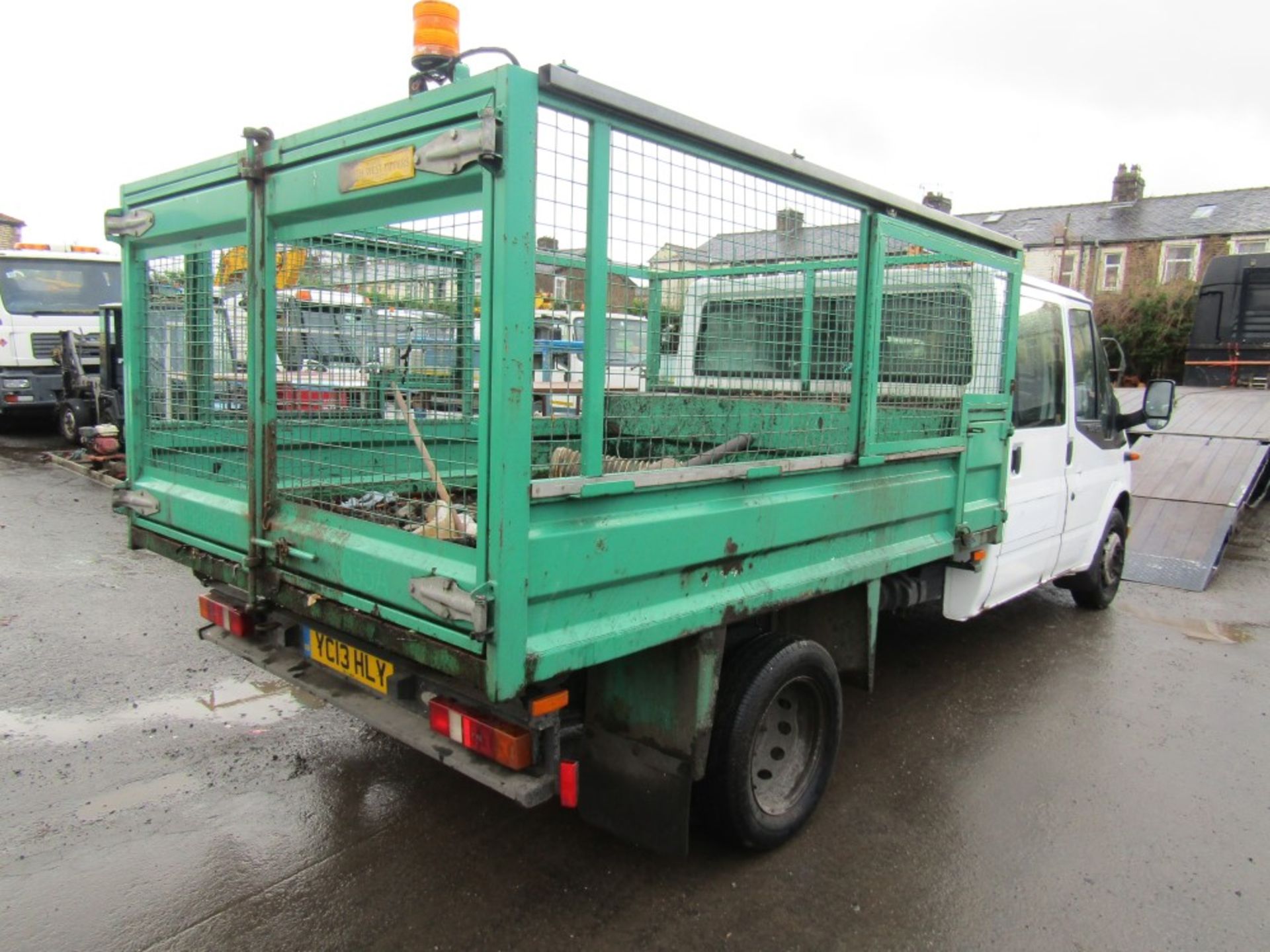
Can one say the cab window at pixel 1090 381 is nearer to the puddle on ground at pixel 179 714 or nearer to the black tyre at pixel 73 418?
the puddle on ground at pixel 179 714

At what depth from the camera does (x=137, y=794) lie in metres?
3.41

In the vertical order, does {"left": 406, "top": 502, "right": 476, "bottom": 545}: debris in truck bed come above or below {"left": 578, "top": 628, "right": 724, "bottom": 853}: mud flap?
above

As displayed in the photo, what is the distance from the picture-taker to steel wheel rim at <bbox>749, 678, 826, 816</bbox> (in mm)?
3205

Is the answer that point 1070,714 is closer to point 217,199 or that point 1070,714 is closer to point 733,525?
point 733,525

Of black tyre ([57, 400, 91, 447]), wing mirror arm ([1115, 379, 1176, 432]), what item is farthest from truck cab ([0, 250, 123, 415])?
wing mirror arm ([1115, 379, 1176, 432])

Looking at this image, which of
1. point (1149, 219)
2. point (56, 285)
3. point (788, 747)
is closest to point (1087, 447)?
point (788, 747)

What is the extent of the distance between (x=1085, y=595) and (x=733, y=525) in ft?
15.3

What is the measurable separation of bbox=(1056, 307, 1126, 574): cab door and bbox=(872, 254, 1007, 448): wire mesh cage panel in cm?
114

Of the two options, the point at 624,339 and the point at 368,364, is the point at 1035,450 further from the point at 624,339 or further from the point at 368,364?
the point at 368,364

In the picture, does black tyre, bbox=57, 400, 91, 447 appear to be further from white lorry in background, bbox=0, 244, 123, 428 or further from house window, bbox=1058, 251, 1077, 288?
house window, bbox=1058, 251, 1077, 288

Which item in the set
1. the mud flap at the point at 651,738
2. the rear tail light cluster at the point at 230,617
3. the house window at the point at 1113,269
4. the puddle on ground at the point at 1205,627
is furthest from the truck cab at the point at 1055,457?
the house window at the point at 1113,269

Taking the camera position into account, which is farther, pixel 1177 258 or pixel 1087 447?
pixel 1177 258

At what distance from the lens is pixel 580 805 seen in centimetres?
283

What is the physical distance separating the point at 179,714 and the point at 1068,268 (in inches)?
1375
